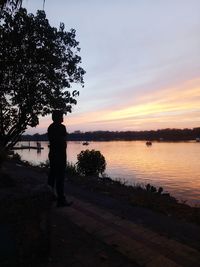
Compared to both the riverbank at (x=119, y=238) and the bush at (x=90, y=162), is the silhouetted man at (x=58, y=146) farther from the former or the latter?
the bush at (x=90, y=162)

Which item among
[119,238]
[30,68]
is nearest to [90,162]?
[30,68]

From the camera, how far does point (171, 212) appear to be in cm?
963

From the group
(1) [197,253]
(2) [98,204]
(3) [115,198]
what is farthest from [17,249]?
A: (3) [115,198]

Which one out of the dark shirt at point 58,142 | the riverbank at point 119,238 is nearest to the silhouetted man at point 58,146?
the dark shirt at point 58,142

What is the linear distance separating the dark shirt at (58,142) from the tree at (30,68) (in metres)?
2.48

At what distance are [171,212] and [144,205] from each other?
694mm

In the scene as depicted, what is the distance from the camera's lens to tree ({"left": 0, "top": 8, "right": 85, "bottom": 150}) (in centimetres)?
1079

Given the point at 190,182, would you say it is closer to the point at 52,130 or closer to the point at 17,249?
the point at 52,130

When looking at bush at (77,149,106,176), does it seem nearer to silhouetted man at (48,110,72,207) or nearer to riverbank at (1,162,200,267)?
riverbank at (1,162,200,267)

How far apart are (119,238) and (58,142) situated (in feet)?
8.18

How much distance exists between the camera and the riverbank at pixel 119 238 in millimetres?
5684

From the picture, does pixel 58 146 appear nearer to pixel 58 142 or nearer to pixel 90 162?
pixel 58 142

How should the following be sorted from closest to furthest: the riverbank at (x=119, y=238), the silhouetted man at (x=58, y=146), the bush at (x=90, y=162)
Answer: the riverbank at (x=119, y=238)
the silhouetted man at (x=58, y=146)
the bush at (x=90, y=162)

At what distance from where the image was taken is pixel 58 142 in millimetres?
8359
